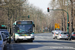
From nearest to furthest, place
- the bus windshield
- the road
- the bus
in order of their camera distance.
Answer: the road
the bus
the bus windshield

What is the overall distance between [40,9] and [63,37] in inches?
2853

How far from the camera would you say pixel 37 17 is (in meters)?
115

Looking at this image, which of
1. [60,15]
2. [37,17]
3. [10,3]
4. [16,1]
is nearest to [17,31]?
[10,3]

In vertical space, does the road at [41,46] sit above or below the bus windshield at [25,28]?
below

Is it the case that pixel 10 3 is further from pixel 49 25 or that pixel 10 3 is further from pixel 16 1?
pixel 49 25

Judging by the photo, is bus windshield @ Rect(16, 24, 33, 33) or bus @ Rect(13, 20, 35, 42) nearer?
bus @ Rect(13, 20, 35, 42)

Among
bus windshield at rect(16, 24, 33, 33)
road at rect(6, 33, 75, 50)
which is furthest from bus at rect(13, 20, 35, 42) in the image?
road at rect(6, 33, 75, 50)

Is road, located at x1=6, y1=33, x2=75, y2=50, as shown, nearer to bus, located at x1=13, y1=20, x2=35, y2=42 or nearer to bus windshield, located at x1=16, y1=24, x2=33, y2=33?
bus, located at x1=13, y1=20, x2=35, y2=42

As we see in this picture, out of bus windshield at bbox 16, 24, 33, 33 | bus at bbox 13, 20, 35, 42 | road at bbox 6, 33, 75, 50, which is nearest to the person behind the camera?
road at bbox 6, 33, 75, 50

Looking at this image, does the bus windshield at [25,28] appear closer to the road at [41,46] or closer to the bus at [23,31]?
the bus at [23,31]

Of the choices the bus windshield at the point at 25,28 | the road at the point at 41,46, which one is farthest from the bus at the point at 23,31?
the road at the point at 41,46

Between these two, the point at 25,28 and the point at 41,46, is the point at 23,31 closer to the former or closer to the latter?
the point at 25,28

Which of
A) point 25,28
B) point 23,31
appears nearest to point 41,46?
point 23,31

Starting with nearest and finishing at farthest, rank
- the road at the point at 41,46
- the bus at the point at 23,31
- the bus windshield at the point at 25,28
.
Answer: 1. the road at the point at 41,46
2. the bus at the point at 23,31
3. the bus windshield at the point at 25,28
